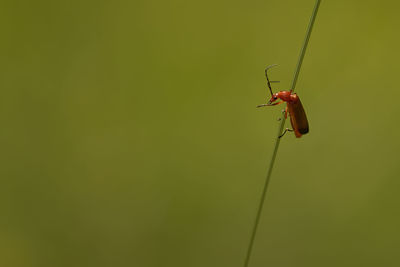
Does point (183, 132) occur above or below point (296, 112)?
below

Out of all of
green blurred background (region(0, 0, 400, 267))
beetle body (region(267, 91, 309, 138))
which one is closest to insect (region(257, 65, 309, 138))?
beetle body (region(267, 91, 309, 138))

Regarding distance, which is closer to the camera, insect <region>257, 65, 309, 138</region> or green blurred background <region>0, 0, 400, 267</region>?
insect <region>257, 65, 309, 138</region>

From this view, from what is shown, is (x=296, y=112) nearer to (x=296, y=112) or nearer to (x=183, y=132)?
(x=296, y=112)

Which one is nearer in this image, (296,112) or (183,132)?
(296,112)

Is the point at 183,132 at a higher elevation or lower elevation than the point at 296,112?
lower

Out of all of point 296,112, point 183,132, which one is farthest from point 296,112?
point 183,132

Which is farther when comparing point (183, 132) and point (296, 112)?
point (183, 132)

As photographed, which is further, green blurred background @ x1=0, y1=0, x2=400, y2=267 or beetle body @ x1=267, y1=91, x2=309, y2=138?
green blurred background @ x1=0, y1=0, x2=400, y2=267

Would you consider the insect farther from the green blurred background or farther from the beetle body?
the green blurred background

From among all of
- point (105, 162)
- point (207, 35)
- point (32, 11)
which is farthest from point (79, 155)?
point (207, 35)
